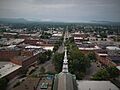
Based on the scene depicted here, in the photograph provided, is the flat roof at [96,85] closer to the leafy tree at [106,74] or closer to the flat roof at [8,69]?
the leafy tree at [106,74]

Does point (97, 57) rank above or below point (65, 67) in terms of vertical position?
below

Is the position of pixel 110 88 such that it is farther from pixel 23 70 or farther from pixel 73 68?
pixel 23 70

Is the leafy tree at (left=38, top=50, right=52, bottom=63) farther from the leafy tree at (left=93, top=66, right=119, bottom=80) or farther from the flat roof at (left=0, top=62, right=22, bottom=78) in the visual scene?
the leafy tree at (left=93, top=66, right=119, bottom=80)

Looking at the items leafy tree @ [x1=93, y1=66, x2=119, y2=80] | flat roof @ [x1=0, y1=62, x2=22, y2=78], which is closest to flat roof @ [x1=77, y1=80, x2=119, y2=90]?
leafy tree @ [x1=93, y1=66, x2=119, y2=80]

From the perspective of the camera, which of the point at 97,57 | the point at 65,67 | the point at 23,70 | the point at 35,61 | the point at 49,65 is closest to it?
the point at 65,67

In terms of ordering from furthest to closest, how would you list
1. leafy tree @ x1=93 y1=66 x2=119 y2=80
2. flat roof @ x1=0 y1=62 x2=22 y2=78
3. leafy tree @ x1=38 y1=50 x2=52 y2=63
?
leafy tree @ x1=38 y1=50 x2=52 y2=63, flat roof @ x1=0 y1=62 x2=22 y2=78, leafy tree @ x1=93 y1=66 x2=119 y2=80

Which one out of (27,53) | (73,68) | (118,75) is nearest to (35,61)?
(27,53)

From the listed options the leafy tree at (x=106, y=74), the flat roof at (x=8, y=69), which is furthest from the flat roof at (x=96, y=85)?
the flat roof at (x=8, y=69)

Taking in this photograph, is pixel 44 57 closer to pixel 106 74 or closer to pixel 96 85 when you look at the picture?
pixel 106 74

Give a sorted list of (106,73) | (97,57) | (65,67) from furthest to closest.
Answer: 1. (97,57)
2. (106,73)
3. (65,67)
